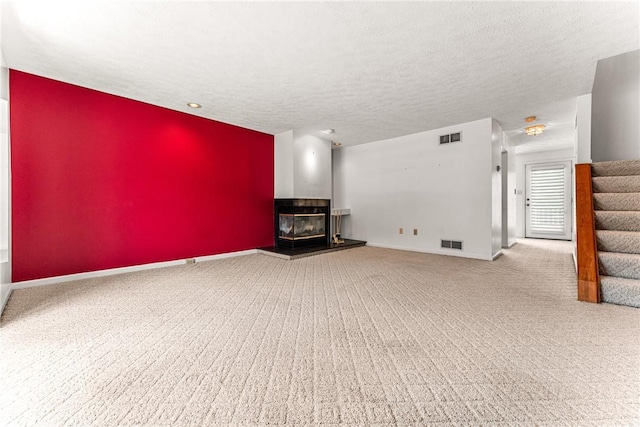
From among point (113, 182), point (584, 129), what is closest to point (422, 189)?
point (584, 129)

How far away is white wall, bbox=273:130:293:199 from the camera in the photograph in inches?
201

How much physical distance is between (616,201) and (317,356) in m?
3.50

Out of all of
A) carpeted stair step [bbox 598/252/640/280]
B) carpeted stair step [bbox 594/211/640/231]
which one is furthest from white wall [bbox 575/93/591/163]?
carpeted stair step [bbox 598/252/640/280]

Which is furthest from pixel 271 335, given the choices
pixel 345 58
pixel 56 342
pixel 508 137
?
pixel 508 137

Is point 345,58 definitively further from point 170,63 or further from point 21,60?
point 21,60

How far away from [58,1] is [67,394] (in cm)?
251

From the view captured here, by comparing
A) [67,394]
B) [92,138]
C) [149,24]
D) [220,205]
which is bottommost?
[67,394]

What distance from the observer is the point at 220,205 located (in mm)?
4547

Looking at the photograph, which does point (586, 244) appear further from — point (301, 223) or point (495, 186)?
point (301, 223)

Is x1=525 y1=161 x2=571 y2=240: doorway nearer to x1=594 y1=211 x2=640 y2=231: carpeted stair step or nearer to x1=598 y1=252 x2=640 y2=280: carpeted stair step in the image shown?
x1=594 y1=211 x2=640 y2=231: carpeted stair step


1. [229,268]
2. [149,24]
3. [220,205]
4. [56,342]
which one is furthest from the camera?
[220,205]

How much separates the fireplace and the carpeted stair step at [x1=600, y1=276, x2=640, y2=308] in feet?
13.1

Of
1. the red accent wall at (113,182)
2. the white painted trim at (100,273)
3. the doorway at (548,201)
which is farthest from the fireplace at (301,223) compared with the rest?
the doorway at (548,201)

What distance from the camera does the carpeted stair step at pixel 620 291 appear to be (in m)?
2.25
